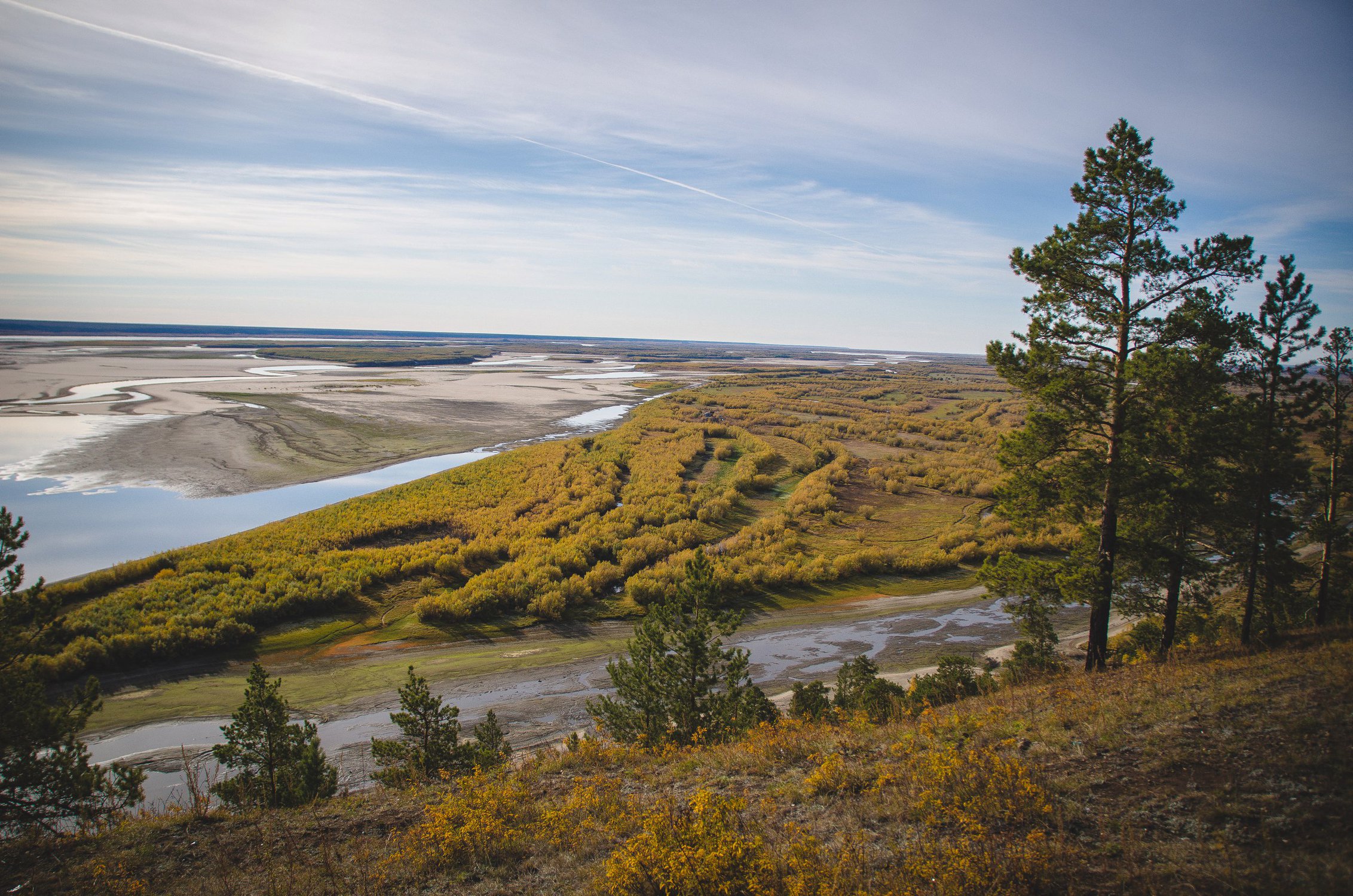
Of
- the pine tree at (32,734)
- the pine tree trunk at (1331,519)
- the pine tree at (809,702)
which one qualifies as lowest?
the pine tree at (809,702)

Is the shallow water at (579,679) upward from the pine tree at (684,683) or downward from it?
downward

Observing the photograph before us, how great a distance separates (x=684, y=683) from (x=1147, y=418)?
11020 millimetres

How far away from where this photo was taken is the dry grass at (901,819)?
6.05 m

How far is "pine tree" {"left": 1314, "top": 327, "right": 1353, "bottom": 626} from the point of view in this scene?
14141 millimetres

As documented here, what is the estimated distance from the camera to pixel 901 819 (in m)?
7.68

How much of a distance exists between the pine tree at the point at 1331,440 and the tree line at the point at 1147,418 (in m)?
0.07

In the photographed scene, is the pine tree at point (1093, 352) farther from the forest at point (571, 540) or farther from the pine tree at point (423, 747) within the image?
the forest at point (571, 540)

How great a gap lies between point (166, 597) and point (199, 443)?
117ft

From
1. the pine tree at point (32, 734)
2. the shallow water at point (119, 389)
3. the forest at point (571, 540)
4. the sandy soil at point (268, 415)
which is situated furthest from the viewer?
the shallow water at point (119, 389)

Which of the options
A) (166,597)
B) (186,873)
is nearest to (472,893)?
(186,873)

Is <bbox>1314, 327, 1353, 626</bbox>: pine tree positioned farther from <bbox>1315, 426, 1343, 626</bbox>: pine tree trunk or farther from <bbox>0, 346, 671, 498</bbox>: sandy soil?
<bbox>0, 346, 671, 498</bbox>: sandy soil

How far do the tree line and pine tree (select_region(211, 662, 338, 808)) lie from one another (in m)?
14.8

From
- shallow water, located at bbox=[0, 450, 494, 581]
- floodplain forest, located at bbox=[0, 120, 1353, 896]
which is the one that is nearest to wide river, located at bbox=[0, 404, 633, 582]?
shallow water, located at bbox=[0, 450, 494, 581]

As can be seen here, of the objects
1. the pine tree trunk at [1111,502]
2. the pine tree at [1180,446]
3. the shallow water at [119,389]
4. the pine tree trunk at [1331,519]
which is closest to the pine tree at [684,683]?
the pine tree trunk at [1111,502]
